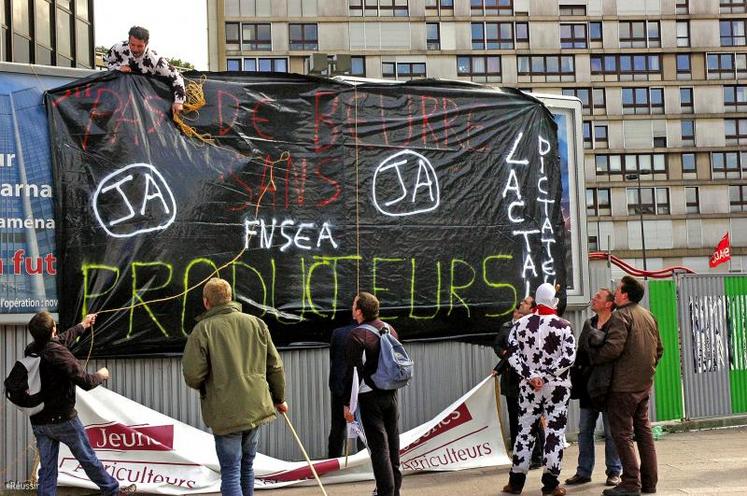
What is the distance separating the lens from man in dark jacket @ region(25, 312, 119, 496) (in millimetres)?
7125

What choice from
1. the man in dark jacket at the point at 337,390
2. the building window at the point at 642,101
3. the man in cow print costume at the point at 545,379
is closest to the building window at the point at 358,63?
the building window at the point at 642,101

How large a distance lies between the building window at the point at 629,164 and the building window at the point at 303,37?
69.7ft

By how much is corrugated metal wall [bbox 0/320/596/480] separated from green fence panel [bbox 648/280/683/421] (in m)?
1.42

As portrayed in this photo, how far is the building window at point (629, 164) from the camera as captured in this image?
66438 mm

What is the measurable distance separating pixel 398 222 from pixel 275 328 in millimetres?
1814

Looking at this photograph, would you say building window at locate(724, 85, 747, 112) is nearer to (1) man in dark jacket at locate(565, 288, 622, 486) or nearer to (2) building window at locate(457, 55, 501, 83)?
(2) building window at locate(457, 55, 501, 83)

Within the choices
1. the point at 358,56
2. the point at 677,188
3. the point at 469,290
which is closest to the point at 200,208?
the point at 469,290

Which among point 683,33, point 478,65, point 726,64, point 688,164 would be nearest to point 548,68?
point 478,65

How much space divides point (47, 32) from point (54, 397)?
950 inches

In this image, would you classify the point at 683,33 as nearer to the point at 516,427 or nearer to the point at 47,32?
the point at 47,32

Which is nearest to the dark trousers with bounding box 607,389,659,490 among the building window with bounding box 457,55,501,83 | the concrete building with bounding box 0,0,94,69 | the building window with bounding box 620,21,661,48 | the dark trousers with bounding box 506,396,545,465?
the dark trousers with bounding box 506,396,545,465

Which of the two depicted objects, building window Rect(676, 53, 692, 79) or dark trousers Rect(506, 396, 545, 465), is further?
building window Rect(676, 53, 692, 79)

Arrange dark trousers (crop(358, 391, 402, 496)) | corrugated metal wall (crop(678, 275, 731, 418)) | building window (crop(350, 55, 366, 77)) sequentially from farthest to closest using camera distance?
building window (crop(350, 55, 366, 77)) < corrugated metal wall (crop(678, 275, 731, 418)) < dark trousers (crop(358, 391, 402, 496))

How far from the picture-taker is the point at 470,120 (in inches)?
424
